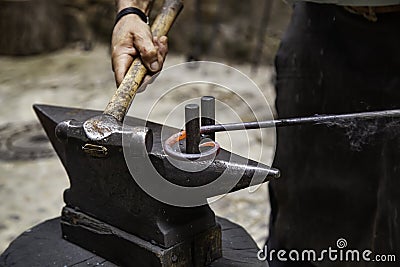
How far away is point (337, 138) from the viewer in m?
1.78

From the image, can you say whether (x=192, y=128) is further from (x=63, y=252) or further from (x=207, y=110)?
(x=63, y=252)

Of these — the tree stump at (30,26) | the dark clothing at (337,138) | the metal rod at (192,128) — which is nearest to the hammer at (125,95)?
the metal rod at (192,128)

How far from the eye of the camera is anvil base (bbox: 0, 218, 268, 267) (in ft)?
4.92

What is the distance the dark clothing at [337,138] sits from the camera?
1664mm

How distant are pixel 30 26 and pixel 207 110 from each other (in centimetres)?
438

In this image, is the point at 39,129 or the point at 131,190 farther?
the point at 39,129

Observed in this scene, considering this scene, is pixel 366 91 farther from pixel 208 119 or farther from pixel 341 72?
pixel 208 119

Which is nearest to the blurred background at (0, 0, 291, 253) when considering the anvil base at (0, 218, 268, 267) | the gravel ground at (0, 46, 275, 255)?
the gravel ground at (0, 46, 275, 255)

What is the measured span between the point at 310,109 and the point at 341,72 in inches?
6.7

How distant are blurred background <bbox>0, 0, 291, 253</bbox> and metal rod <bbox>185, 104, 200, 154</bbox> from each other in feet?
6.57

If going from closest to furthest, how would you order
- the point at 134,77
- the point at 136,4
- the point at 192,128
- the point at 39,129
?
the point at 192,128 < the point at 134,77 < the point at 136,4 < the point at 39,129

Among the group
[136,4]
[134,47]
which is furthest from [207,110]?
[136,4]

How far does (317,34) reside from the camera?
1845 mm

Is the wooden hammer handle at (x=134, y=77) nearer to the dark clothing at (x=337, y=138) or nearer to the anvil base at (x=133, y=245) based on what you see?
the anvil base at (x=133, y=245)
